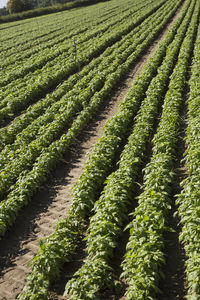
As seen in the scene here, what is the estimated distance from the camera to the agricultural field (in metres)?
5.45

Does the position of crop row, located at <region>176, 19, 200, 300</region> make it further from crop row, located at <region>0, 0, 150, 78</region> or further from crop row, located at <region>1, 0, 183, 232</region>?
crop row, located at <region>0, 0, 150, 78</region>

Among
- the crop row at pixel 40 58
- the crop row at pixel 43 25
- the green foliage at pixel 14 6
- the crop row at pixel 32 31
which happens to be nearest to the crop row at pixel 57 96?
the crop row at pixel 40 58

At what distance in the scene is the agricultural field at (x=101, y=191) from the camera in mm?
5453

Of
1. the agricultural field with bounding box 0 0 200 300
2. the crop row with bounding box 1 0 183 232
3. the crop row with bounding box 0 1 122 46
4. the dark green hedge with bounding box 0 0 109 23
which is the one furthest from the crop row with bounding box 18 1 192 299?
the dark green hedge with bounding box 0 0 109 23

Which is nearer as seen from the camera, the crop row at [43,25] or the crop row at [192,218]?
the crop row at [192,218]

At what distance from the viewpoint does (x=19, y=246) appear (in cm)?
709

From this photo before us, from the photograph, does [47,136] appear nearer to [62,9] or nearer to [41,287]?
[41,287]

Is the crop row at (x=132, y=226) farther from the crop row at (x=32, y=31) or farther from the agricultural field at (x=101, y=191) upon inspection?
the crop row at (x=32, y=31)

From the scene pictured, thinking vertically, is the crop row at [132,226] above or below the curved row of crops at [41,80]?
below

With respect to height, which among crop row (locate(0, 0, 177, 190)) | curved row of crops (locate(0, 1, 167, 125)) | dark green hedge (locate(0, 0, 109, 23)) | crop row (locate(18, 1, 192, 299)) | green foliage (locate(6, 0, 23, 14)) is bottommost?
crop row (locate(18, 1, 192, 299))

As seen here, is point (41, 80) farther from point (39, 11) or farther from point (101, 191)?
point (39, 11)

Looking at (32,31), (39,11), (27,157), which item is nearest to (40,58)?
(27,157)

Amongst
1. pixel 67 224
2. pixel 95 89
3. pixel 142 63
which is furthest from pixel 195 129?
pixel 142 63

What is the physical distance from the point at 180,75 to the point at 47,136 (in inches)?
345
